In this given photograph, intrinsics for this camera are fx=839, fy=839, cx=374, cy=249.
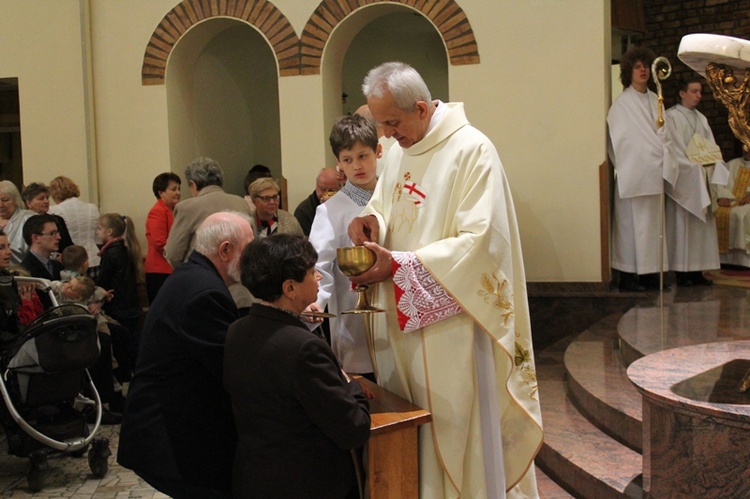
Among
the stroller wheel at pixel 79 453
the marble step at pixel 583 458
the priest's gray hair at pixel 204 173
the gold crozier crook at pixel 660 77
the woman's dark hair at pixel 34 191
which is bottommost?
the stroller wheel at pixel 79 453

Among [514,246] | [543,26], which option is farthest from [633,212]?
[514,246]

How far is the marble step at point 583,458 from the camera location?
345 cm

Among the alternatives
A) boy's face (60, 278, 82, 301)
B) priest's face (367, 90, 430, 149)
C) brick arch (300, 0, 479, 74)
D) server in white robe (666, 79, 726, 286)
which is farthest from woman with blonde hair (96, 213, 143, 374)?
server in white robe (666, 79, 726, 286)

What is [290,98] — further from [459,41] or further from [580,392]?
[580,392]

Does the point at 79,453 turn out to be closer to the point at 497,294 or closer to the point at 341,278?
the point at 341,278

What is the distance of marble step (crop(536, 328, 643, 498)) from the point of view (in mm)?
3452

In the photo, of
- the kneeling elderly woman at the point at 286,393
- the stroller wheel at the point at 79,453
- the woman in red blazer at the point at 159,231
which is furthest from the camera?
the woman in red blazer at the point at 159,231

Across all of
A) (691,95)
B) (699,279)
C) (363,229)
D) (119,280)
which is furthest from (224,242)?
(691,95)

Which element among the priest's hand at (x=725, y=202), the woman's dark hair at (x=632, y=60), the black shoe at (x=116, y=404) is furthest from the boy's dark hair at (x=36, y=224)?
the priest's hand at (x=725, y=202)

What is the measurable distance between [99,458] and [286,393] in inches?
102

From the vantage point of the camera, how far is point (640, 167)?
6.67 meters

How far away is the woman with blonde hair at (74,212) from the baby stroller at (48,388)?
237cm

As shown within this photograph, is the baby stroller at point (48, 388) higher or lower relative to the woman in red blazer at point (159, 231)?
lower

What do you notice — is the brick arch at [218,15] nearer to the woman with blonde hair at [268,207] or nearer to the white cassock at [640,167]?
the woman with blonde hair at [268,207]
